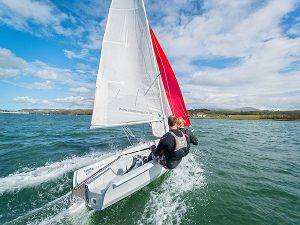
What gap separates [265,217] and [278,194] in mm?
1891

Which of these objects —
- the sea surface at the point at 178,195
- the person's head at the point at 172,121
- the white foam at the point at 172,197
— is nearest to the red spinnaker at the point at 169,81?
the white foam at the point at 172,197

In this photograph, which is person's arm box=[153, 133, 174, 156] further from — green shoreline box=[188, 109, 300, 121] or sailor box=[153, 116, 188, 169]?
green shoreline box=[188, 109, 300, 121]

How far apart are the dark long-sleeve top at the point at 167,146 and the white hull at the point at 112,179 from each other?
0.51 m

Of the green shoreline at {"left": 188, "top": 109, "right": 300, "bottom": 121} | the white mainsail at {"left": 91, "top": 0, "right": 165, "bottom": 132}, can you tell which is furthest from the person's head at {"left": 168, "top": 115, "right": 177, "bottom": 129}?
the green shoreline at {"left": 188, "top": 109, "right": 300, "bottom": 121}

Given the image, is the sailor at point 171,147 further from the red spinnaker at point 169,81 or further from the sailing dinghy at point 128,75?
the red spinnaker at point 169,81

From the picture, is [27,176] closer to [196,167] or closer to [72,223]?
[72,223]

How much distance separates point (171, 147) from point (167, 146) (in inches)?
4.6

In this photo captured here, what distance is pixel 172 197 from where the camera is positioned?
6.54 m

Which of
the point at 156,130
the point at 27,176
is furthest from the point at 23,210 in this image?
the point at 156,130

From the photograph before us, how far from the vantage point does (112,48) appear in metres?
8.51

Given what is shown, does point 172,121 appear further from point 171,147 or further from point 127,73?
point 127,73

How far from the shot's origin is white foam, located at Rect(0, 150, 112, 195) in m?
7.07

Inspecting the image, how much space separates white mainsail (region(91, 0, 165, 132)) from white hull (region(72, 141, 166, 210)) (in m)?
1.60

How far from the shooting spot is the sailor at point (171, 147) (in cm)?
606
